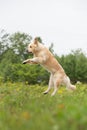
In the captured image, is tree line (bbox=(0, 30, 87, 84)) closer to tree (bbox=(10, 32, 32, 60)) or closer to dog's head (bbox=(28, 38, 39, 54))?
tree (bbox=(10, 32, 32, 60))

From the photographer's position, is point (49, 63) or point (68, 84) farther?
point (68, 84)

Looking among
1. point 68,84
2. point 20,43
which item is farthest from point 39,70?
point 68,84

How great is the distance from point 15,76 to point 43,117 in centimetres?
6757

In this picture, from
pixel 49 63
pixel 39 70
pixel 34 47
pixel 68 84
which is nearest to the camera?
pixel 49 63

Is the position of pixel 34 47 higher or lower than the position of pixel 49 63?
higher

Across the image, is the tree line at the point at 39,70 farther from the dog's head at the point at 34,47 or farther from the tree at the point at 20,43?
the dog's head at the point at 34,47

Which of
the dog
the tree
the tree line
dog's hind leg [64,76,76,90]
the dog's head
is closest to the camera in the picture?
the dog

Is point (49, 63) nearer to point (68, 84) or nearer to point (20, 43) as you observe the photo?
point (68, 84)

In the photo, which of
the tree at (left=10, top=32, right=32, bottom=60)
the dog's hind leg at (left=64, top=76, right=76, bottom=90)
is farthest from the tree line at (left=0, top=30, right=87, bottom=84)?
the dog's hind leg at (left=64, top=76, right=76, bottom=90)

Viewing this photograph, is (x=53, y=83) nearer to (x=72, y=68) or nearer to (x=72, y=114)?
(x=72, y=114)

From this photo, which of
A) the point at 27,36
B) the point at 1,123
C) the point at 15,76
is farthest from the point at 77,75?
the point at 1,123

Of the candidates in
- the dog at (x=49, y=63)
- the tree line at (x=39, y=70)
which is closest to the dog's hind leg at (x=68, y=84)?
the dog at (x=49, y=63)

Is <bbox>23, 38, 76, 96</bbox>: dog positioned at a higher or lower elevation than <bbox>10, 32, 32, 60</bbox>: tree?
lower

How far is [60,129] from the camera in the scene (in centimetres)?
359
